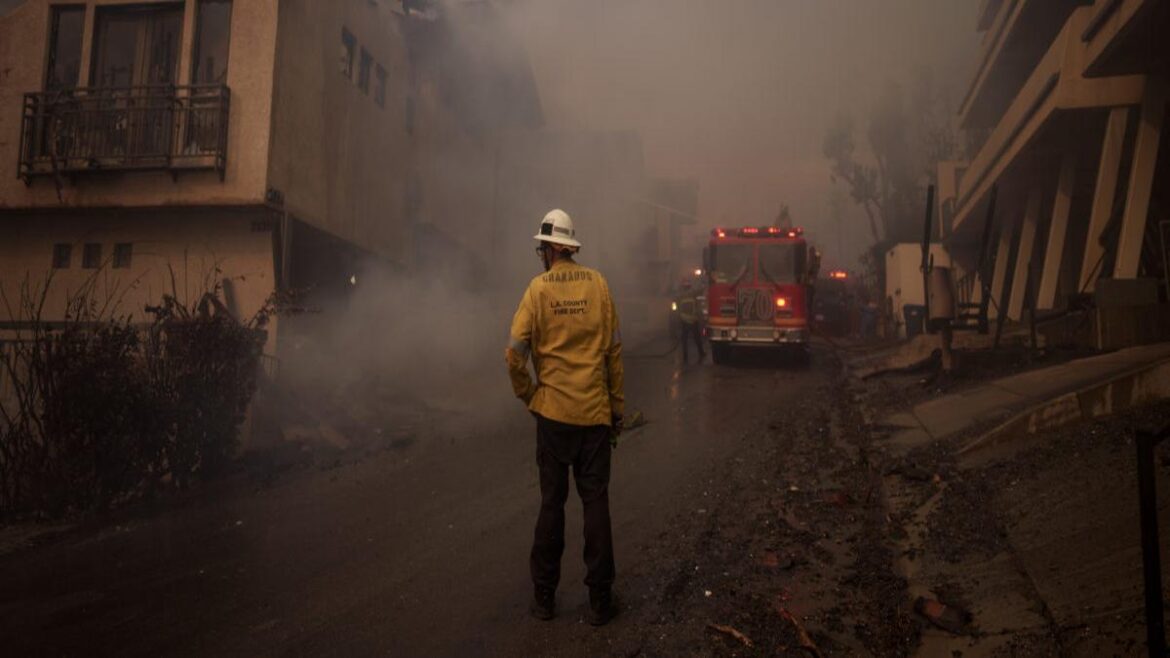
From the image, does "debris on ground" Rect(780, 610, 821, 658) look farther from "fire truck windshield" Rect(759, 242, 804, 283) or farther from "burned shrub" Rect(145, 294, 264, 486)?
"fire truck windshield" Rect(759, 242, 804, 283)

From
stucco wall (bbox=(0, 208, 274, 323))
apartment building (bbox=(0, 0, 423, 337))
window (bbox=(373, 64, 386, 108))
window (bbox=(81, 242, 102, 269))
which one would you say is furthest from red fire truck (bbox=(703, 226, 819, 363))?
window (bbox=(81, 242, 102, 269))

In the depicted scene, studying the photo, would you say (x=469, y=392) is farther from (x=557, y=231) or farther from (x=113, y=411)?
(x=557, y=231)

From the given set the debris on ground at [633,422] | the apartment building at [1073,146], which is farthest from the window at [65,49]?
the apartment building at [1073,146]

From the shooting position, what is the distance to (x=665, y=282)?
3002 cm

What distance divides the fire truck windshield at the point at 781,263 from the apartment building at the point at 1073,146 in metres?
3.29

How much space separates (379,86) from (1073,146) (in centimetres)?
1370

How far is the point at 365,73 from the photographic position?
12141 millimetres

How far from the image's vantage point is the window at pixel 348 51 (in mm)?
11273

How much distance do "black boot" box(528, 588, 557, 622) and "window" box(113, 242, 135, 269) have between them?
30.5 ft

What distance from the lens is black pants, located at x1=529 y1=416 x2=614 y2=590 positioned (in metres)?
3.06

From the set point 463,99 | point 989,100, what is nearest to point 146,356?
point 463,99

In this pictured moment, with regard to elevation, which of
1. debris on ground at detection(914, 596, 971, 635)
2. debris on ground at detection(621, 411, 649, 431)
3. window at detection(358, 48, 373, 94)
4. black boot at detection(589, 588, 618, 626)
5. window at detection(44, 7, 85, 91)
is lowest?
black boot at detection(589, 588, 618, 626)

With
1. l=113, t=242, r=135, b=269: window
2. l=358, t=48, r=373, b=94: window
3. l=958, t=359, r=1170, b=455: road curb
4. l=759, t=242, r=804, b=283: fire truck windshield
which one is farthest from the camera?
l=759, t=242, r=804, b=283: fire truck windshield

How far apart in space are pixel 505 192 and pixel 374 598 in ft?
52.3
